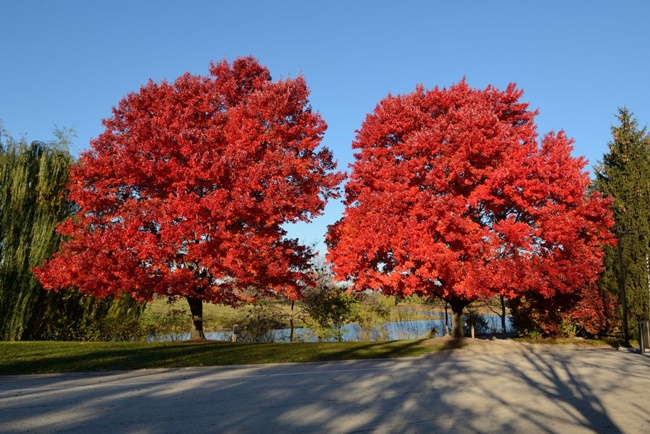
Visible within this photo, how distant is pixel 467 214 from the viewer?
72.7ft

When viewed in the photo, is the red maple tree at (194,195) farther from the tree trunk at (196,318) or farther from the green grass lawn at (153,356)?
the green grass lawn at (153,356)

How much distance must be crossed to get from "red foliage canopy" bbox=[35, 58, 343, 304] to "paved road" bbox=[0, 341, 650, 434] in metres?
7.32

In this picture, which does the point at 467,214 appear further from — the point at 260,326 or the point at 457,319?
the point at 260,326

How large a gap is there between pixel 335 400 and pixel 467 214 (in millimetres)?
15269

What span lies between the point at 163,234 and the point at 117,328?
739 centimetres

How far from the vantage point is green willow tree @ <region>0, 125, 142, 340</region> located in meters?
21.4

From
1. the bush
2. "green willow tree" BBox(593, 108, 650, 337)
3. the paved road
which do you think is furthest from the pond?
the paved road

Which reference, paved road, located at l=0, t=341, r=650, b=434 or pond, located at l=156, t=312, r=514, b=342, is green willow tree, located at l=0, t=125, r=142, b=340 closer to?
pond, located at l=156, t=312, r=514, b=342

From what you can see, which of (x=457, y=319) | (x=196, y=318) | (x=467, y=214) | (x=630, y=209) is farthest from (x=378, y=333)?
(x=630, y=209)

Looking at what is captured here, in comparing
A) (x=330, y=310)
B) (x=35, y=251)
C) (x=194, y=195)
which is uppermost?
(x=194, y=195)

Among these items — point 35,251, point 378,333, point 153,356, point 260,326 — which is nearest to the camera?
point 153,356

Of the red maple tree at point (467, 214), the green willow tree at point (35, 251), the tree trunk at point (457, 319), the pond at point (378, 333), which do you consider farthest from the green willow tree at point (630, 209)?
the green willow tree at point (35, 251)

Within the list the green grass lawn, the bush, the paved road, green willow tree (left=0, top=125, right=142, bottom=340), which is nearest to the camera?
the paved road

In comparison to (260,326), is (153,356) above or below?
below
